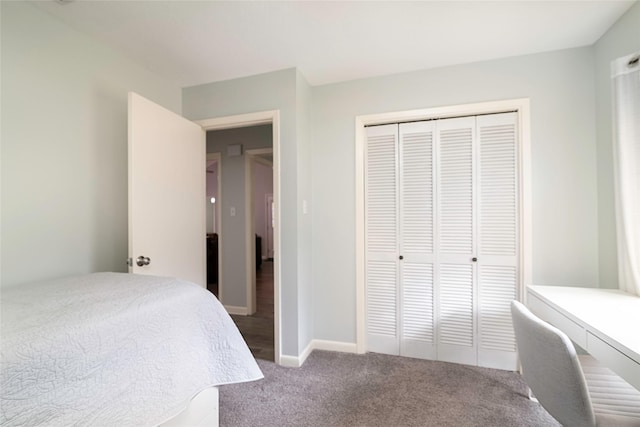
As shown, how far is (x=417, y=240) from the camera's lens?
2.34m

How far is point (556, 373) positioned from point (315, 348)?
184 cm

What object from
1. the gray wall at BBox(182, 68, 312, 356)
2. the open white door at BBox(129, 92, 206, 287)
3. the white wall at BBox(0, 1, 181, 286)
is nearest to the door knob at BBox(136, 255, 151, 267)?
the open white door at BBox(129, 92, 206, 287)

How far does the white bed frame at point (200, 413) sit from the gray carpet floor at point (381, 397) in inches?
11.5

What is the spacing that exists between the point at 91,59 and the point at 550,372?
300cm

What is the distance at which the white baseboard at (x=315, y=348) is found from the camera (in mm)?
2217

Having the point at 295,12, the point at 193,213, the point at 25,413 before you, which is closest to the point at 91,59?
the point at 193,213

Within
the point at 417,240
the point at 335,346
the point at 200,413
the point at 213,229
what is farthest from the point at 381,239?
the point at 213,229

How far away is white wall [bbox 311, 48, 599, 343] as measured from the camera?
78.3 inches

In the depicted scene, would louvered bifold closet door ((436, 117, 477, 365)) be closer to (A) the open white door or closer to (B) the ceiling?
(B) the ceiling

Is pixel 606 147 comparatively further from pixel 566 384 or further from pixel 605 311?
pixel 566 384

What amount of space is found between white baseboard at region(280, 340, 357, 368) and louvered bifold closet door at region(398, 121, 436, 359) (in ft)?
1.49

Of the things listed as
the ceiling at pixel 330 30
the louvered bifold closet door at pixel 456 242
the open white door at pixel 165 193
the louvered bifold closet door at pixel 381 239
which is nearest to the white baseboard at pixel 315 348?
the louvered bifold closet door at pixel 381 239

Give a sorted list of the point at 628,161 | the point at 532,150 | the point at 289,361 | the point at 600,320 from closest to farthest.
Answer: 1. the point at 600,320
2. the point at 628,161
3. the point at 532,150
4. the point at 289,361

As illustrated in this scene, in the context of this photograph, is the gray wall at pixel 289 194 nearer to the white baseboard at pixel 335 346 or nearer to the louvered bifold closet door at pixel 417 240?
the white baseboard at pixel 335 346
